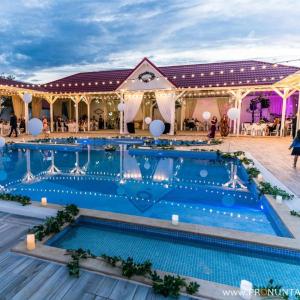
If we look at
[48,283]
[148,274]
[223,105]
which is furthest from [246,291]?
[223,105]

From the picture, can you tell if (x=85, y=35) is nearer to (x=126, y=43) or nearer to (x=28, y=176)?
(x=126, y=43)

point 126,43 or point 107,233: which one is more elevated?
point 126,43

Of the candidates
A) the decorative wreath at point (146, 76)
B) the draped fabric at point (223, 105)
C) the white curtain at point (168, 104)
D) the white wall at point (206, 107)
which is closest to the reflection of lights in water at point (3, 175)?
the white curtain at point (168, 104)

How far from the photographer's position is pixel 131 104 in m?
15.9

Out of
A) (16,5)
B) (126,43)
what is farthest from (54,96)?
(16,5)

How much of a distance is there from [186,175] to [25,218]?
4675 mm

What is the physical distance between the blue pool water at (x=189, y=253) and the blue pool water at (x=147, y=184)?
648 millimetres

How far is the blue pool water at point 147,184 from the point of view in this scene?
4.59 metres

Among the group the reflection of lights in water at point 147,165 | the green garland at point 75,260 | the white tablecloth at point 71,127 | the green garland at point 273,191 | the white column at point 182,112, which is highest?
the white column at point 182,112

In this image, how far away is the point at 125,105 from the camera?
15781 mm

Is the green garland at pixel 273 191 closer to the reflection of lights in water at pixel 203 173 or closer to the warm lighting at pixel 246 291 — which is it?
the reflection of lights in water at pixel 203 173

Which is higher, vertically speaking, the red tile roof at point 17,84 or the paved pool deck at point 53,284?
the red tile roof at point 17,84

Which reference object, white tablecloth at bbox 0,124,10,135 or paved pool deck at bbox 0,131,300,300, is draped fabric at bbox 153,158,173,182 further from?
white tablecloth at bbox 0,124,10,135

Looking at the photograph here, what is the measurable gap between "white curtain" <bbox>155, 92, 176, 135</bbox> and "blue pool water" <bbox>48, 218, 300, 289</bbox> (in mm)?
11652
